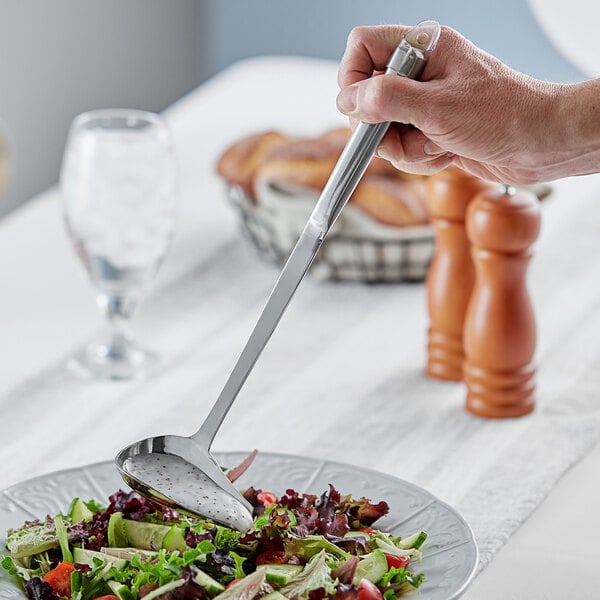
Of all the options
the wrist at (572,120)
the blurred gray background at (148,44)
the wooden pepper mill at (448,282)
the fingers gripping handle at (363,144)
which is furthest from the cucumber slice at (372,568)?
the blurred gray background at (148,44)

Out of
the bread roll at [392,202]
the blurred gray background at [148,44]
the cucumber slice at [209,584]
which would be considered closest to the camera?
the cucumber slice at [209,584]

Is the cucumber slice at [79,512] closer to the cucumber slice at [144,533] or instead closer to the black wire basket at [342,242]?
the cucumber slice at [144,533]

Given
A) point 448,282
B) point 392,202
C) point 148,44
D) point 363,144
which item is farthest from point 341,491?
point 148,44

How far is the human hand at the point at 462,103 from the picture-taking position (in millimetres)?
914

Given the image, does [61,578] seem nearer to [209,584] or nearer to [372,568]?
[209,584]

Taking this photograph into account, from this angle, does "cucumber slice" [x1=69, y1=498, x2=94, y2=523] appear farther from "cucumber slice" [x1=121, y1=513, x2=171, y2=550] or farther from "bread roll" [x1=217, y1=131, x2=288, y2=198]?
"bread roll" [x1=217, y1=131, x2=288, y2=198]

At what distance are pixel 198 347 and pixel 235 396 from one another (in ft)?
1.75

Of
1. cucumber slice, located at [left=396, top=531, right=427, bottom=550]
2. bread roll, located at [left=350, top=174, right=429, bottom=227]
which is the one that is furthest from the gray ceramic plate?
bread roll, located at [left=350, top=174, right=429, bottom=227]

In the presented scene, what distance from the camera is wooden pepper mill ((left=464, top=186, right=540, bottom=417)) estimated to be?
1218 mm

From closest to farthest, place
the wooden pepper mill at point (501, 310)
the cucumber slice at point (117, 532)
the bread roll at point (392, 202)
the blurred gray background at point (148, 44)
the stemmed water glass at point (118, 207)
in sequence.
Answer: the cucumber slice at point (117, 532), the wooden pepper mill at point (501, 310), the stemmed water glass at point (118, 207), the bread roll at point (392, 202), the blurred gray background at point (148, 44)

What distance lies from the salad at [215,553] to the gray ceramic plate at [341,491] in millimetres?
16

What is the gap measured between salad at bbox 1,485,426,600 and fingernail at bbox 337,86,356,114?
0.30m

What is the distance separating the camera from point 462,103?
944 millimetres

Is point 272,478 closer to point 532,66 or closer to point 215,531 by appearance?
point 215,531
